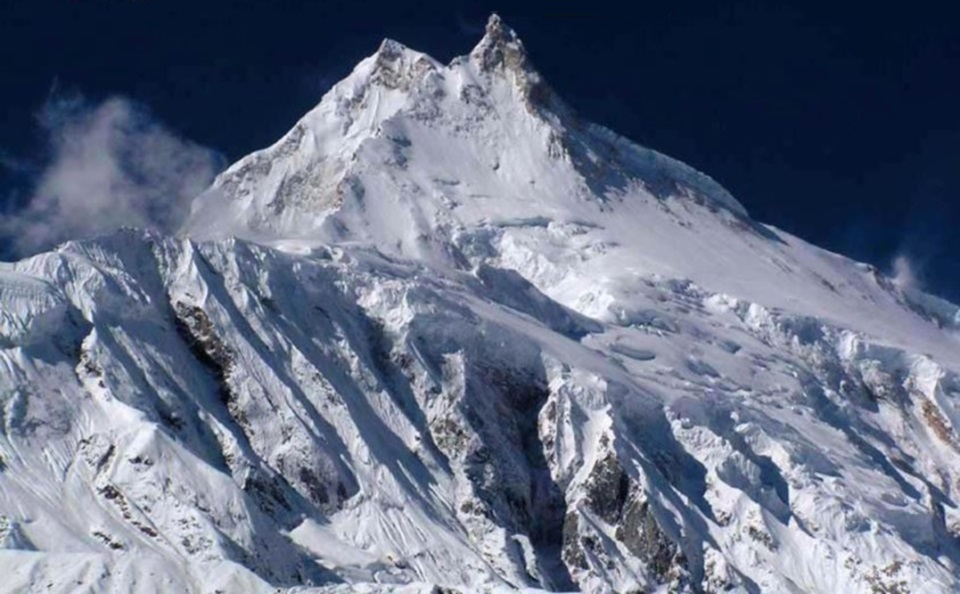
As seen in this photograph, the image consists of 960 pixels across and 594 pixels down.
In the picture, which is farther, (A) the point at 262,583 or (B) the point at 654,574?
(B) the point at 654,574

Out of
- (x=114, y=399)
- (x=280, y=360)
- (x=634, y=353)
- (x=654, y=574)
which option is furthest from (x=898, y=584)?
(x=114, y=399)

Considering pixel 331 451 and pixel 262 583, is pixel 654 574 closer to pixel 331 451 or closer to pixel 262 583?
pixel 331 451

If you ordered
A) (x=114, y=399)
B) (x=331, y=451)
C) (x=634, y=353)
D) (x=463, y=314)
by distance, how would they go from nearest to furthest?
1. (x=114, y=399)
2. (x=331, y=451)
3. (x=463, y=314)
4. (x=634, y=353)

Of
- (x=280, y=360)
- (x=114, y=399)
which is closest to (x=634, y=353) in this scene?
(x=280, y=360)

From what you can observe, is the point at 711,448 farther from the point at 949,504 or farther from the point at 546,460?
the point at 949,504

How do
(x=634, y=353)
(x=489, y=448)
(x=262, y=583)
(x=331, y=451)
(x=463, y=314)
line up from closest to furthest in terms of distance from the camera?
(x=262, y=583) < (x=331, y=451) < (x=489, y=448) < (x=463, y=314) < (x=634, y=353)

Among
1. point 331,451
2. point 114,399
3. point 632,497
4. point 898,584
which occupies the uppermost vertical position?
point 114,399

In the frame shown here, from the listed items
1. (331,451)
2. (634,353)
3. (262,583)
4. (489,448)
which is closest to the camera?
(262,583)

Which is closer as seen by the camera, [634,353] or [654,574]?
[654,574]

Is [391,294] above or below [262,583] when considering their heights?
above
